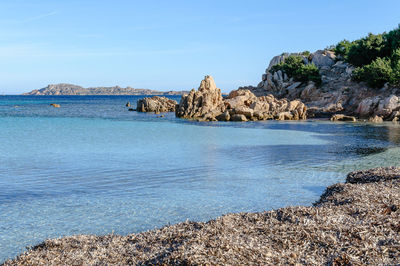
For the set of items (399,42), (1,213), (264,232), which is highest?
(399,42)

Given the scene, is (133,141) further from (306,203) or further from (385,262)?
(385,262)

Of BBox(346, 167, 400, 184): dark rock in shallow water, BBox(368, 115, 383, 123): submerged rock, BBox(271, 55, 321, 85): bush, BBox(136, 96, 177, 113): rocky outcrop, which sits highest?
BBox(271, 55, 321, 85): bush

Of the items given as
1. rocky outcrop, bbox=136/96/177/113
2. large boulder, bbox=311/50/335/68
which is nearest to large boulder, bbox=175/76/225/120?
rocky outcrop, bbox=136/96/177/113

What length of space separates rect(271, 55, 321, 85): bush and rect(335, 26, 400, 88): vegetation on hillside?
265 inches

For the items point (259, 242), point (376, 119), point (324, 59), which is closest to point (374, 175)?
point (259, 242)

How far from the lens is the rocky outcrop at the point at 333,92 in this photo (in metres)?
55.1

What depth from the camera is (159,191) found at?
593 inches

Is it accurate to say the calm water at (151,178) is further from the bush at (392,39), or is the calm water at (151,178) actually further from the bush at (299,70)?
the bush at (299,70)

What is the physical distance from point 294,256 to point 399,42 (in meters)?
69.9

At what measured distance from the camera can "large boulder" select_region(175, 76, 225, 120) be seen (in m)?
61.0

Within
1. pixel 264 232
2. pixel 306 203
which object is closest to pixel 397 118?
pixel 306 203

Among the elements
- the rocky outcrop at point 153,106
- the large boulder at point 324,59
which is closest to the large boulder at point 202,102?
the rocky outcrop at point 153,106

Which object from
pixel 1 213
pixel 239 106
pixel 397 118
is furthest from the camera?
pixel 239 106

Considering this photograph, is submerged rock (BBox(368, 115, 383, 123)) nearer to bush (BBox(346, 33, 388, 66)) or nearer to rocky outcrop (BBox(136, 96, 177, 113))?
bush (BBox(346, 33, 388, 66))
